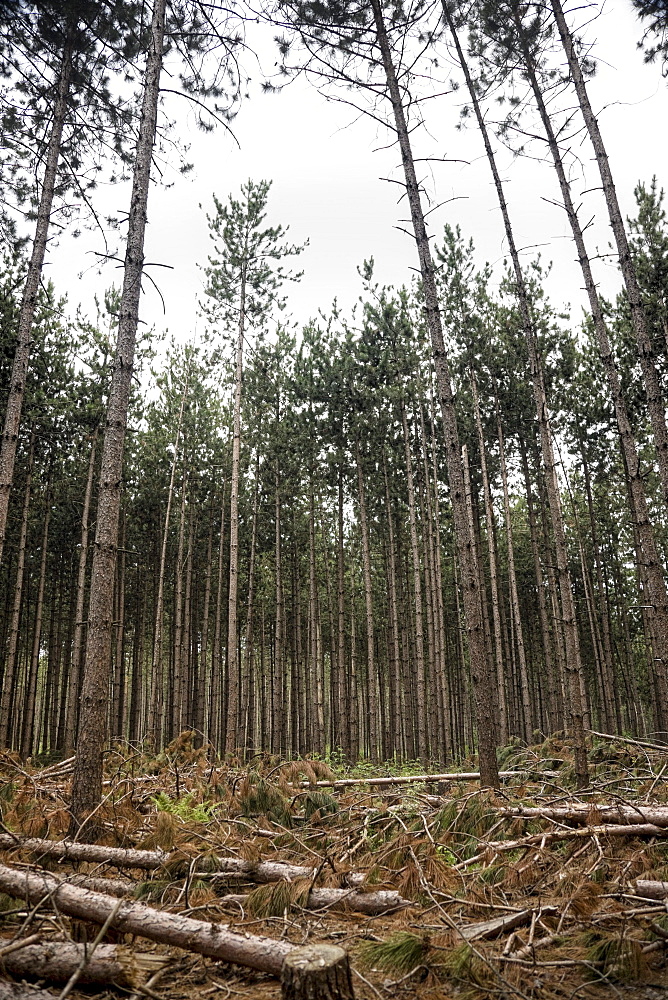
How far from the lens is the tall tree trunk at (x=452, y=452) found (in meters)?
6.43

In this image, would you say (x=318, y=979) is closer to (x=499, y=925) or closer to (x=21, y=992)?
(x=21, y=992)

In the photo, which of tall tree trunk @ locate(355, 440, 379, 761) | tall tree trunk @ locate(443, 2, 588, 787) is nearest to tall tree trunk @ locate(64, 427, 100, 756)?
tall tree trunk @ locate(355, 440, 379, 761)

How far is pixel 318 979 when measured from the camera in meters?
2.32

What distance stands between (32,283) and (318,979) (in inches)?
378

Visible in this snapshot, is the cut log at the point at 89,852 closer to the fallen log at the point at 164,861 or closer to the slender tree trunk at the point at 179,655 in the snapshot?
the fallen log at the point at 164,861

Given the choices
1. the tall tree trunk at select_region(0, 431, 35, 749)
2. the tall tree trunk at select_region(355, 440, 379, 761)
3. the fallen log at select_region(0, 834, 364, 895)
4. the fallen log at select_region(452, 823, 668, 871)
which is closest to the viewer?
the fallen log at select_region(0, 834, 364, 895)

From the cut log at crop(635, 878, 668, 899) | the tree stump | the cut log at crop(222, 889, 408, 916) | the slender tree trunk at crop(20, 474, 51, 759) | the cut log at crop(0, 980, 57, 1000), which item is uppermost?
the slender tree trunk at crop(20, 474, 51, 759)

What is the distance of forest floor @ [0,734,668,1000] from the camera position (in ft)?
9.28

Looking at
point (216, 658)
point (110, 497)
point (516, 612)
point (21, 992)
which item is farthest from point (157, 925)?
point (216, 658)

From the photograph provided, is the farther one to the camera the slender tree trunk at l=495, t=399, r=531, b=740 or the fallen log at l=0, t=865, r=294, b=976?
the slender tree trunk at l=495, t=399, r=531, b=740

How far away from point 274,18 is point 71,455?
12580 mm

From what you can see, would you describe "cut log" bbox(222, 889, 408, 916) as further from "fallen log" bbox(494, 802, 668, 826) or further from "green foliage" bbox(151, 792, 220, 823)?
"green foliage" bbox(151, 792, 220, 823)

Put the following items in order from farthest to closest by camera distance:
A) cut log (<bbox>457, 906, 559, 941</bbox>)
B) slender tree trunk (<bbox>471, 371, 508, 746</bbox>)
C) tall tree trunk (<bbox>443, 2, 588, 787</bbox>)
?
slender tree trunk (<bbox>471, 371, 508, 746</bbox>)
tall tree trunk (<bbox>443, 2, 588, 787</bbox>)
cut log (<bbox>457, 906, 559, 941</bbox>)

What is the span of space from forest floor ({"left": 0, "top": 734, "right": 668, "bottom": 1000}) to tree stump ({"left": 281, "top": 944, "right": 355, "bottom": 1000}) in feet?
1.02
